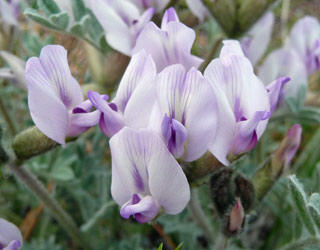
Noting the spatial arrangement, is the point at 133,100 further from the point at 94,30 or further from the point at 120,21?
the point at 94,30

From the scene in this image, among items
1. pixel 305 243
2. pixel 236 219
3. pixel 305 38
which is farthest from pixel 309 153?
pixel 236 219

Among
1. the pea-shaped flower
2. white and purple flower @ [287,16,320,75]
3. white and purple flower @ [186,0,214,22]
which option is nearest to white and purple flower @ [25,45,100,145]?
the pea-shaped flower

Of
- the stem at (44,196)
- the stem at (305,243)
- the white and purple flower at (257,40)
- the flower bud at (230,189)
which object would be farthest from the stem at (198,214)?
the white and purple flower at (257,40)

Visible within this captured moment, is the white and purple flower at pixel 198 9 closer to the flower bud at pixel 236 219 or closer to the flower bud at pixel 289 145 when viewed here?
the flower bud at pixel 289 145

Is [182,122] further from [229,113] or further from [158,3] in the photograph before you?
[158,3]

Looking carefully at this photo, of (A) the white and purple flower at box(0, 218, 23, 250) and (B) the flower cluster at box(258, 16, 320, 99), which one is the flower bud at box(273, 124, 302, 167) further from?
(A) the white and purple flower at box(0, 218, 23, 250)

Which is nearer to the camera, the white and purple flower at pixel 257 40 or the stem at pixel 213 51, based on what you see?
the stem at pixel 213 51
